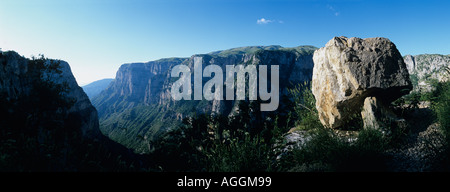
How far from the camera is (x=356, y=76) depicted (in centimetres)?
564

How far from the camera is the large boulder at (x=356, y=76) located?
5.50 meters

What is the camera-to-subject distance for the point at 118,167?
4.18m

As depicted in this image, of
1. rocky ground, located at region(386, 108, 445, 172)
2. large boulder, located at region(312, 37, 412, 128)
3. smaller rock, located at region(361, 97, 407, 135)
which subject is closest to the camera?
rocky ground, located at region(386, 108, 445, 172)

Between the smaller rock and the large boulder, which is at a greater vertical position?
the large boulder

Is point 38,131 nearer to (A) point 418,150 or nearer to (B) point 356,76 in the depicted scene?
(B) point 356,76

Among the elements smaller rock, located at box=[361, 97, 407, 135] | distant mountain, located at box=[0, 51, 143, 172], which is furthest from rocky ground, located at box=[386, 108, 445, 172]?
distant mountain, located at box=[0, 51, 143, 172]

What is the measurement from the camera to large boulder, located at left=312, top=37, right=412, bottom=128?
5.50 m

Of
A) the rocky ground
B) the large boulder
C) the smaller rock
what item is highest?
the large boulder

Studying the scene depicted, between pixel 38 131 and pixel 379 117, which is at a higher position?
pixel 379 117

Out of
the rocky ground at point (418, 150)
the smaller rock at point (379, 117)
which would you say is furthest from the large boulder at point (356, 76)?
the rocky ground at point (418, 150)

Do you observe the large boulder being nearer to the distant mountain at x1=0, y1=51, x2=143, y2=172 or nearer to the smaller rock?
the smaller rock

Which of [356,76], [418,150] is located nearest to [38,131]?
[356,76]
